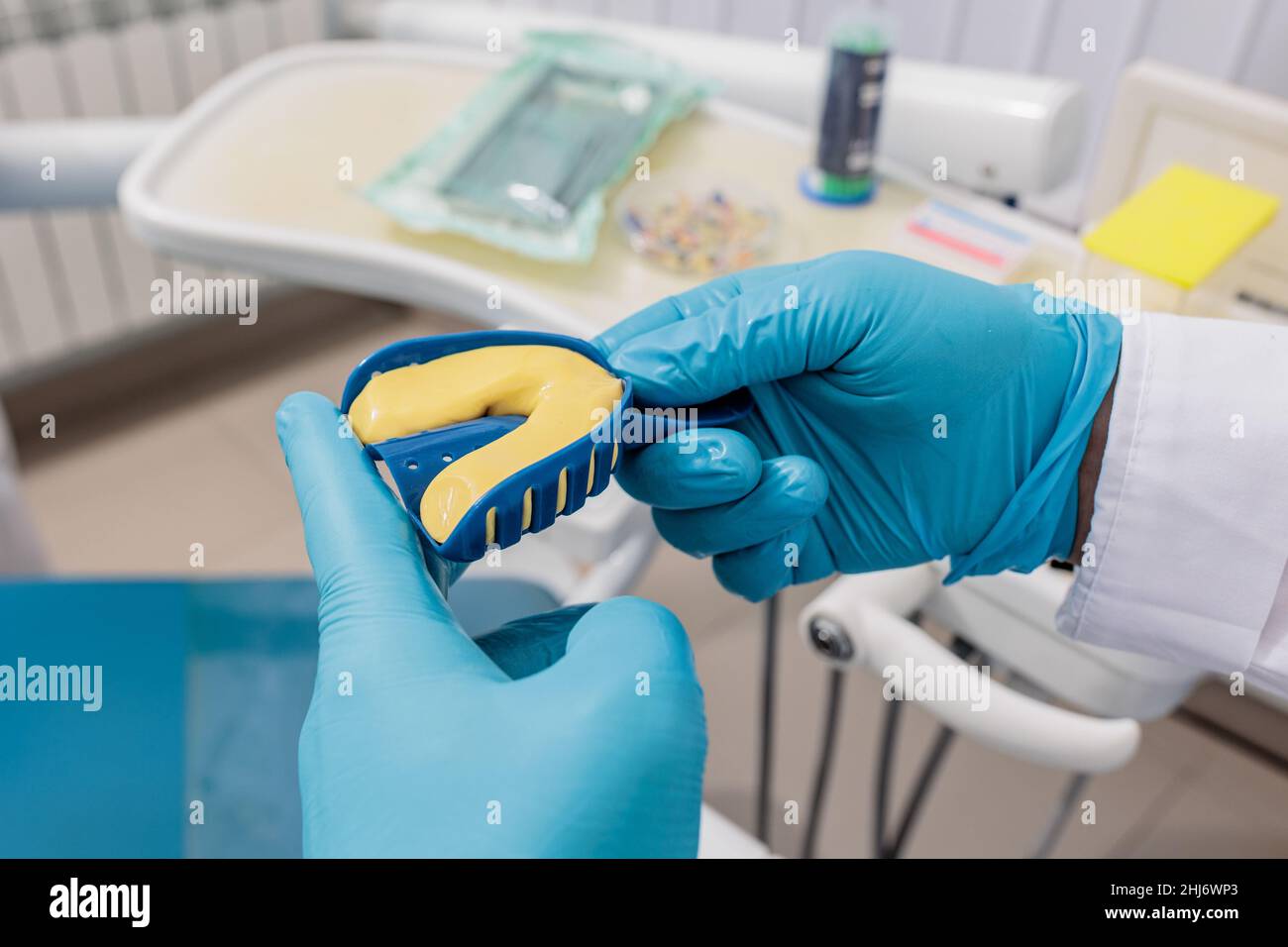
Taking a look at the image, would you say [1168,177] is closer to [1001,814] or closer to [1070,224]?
[1070,224]

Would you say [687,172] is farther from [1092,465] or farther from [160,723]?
[160,723]

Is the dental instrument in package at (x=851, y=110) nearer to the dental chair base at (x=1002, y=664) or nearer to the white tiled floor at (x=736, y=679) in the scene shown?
the dental chair base at (x=1002, y=664)

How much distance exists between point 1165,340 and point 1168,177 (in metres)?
0.38

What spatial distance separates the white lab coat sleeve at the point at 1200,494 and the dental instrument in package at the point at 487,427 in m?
0.38

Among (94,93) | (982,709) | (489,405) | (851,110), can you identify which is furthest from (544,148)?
(94,93)

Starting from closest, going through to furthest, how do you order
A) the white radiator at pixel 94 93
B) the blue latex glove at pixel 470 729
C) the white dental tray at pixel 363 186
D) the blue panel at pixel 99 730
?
1. the blue latex glove at pixel 470 729
2. the blue panel at pixel 99 730
3. the white dental tray at pixel 363 186
4. the white radiator at pixel 94 93

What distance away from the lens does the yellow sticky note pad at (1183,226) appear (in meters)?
1.03

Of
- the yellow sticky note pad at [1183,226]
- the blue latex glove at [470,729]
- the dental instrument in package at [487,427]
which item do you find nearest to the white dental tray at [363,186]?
the yellow sticky note pad at [1183,226]

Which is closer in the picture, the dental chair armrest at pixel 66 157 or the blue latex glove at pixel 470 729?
the blue latex glove at pixel 470 729

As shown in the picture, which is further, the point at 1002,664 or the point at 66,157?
the point at 66,157

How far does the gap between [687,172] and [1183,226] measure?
1.85 ft

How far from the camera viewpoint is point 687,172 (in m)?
1.36

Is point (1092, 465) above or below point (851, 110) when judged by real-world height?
below
